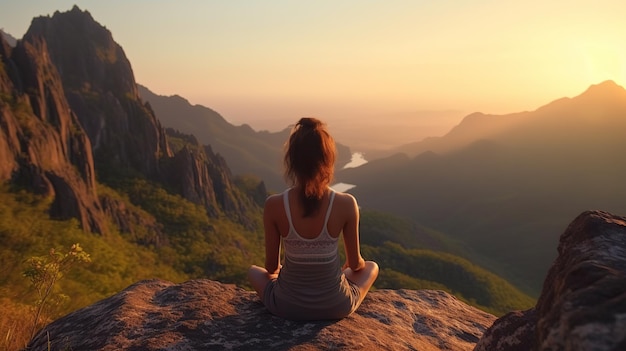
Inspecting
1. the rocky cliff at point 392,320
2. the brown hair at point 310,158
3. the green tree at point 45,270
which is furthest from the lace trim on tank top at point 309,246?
the green tree at point 45,270

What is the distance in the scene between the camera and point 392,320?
6.72m

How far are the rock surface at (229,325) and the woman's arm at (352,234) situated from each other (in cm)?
80

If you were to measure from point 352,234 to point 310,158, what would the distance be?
1.37 metres

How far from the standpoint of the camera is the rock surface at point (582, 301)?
102 inches

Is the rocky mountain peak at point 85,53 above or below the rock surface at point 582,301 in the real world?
above

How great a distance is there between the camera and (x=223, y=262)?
89.6m

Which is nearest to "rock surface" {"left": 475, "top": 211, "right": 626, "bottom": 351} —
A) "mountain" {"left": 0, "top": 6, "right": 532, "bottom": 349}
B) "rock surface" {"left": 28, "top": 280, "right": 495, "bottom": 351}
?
"rock surface" {"left": 28, "top": 280, "right": 495, "bottom": 351}

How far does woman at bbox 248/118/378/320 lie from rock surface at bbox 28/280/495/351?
0.97 ft

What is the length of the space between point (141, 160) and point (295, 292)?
367 feet

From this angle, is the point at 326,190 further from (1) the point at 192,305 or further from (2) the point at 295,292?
(1) the point at 192,305

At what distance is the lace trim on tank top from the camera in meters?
5.57

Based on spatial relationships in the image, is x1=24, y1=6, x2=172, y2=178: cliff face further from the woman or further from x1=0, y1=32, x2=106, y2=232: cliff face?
the woman

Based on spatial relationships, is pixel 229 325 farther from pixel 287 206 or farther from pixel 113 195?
pixel 113 195

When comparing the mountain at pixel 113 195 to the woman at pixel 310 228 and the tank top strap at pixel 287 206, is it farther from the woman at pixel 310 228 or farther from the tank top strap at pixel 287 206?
the tank top strap at pixel 287 206
